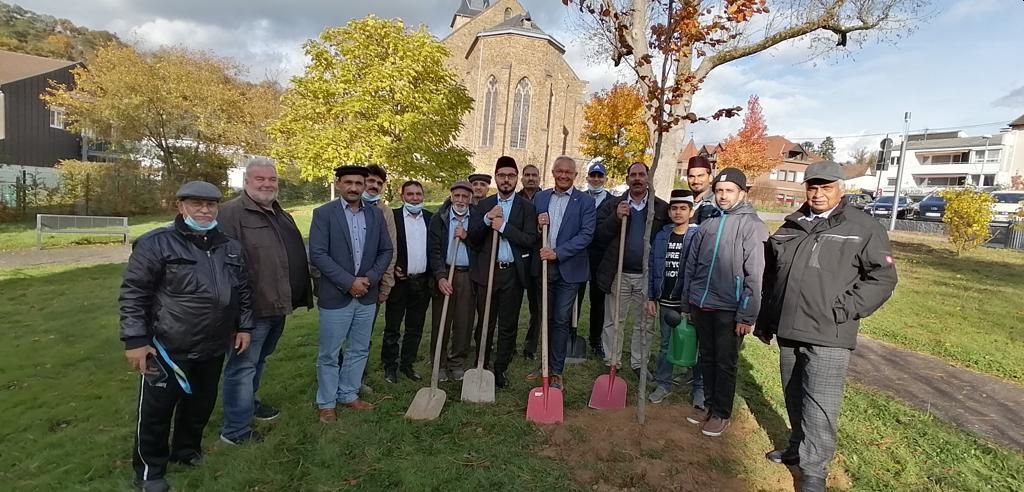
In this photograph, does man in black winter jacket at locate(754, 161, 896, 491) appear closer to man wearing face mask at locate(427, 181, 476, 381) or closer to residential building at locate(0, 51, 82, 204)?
man wearing face mask at locate(427, 181, 476, 381)

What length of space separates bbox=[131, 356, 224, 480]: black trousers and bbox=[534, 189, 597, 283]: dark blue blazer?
286 cm

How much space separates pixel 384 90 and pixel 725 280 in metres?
13.1

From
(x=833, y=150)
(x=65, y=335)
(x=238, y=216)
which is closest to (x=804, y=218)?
(x=238, y=216)

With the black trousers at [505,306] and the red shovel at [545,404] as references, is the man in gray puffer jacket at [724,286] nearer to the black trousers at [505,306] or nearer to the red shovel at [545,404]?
the red shovel at [545,404]

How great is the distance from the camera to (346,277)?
383 centimetres

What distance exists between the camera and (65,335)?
6.24m

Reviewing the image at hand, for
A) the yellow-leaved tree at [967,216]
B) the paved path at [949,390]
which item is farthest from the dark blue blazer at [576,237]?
the yellow-leaved tree at [967,216]

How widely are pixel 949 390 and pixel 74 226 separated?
1902 centimetres

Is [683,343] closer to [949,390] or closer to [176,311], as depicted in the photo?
[949,390]

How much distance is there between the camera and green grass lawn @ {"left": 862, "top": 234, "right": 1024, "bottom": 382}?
20.3 ft

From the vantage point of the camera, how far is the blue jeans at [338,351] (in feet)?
13.0

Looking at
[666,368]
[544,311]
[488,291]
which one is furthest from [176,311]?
[666,368]

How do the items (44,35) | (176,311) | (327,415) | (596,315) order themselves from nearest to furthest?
(176,311) → (327,415) → (596,315) → (44,35)

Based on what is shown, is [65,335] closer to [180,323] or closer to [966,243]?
[180,323]
